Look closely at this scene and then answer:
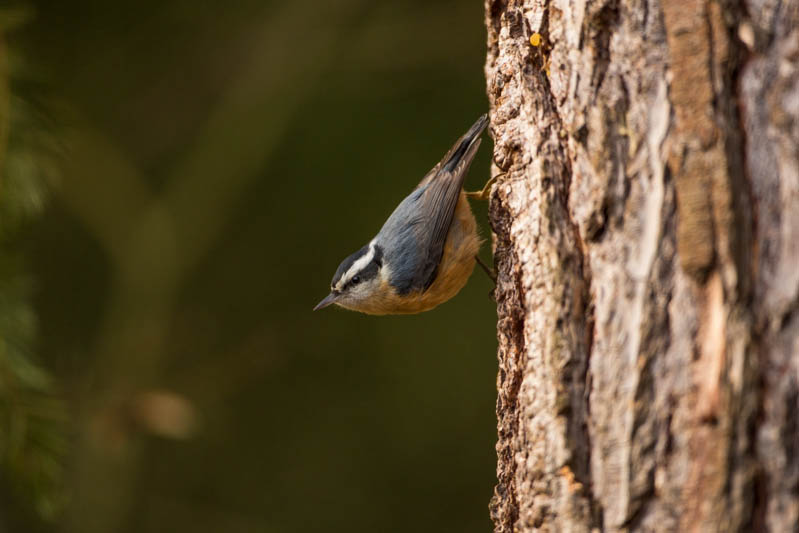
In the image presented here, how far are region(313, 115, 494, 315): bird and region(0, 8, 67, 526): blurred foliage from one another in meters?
1.28

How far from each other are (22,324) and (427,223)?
55.6 inches

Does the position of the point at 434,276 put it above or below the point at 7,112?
below

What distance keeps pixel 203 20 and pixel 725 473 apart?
4021 mm

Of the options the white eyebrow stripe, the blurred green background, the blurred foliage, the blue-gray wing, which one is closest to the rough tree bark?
the blurred foliage

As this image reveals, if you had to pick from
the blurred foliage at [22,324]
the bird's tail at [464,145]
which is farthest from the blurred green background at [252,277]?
the blurred foliage at [22,324]

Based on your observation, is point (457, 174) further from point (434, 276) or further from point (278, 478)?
point (278, 478)

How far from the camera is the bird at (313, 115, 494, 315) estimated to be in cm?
306

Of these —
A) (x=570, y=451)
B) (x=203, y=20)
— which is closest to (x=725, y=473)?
(x=570, y=451)

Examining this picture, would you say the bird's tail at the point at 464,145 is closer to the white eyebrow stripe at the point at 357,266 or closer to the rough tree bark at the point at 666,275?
the white eyebrow stripe at the point at 357,266

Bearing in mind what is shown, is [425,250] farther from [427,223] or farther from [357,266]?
[357,266]

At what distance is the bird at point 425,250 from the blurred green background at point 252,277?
1.04m

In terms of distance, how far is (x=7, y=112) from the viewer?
2.20 metres

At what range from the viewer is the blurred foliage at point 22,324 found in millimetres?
2178

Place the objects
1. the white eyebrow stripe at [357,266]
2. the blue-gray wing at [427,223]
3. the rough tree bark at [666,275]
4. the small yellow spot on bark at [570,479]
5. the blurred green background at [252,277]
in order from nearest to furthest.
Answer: the rough tree bark at [666,275], the small yellow spot on bark at [570,479], the blue-gray wing at [427,223], the white eyebrow stripe at [357,266], the blurred green background at [252,277]
